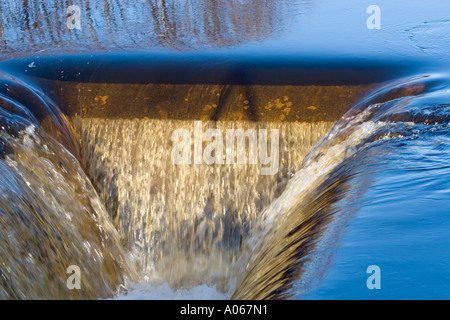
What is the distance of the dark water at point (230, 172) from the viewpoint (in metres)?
2.47

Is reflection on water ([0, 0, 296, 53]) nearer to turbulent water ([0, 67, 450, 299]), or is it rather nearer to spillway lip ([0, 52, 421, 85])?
spillway lip ([0, 52, 421, 85])

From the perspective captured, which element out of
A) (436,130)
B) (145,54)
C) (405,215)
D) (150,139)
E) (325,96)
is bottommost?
(405,215)

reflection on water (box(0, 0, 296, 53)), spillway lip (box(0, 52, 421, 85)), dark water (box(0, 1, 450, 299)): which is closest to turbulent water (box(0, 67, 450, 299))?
dark water (box(0, 1, 450, 299))

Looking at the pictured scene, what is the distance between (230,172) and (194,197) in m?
0.28

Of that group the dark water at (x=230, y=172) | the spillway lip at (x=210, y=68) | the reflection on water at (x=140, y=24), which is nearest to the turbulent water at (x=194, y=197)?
the dark water at (x=230, y=172)

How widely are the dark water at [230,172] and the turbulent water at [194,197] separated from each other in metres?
0.01

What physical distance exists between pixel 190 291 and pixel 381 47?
7.96ft

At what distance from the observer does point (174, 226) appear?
4.17 meters

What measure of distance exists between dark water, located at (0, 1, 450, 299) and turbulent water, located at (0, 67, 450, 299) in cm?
1

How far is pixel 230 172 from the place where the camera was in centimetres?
421

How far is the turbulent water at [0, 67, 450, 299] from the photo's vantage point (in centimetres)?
279

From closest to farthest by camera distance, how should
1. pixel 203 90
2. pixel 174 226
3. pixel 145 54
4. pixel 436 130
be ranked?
pixel 436 130, pixel 174 226, pixel 203 90, pixel 145 54
